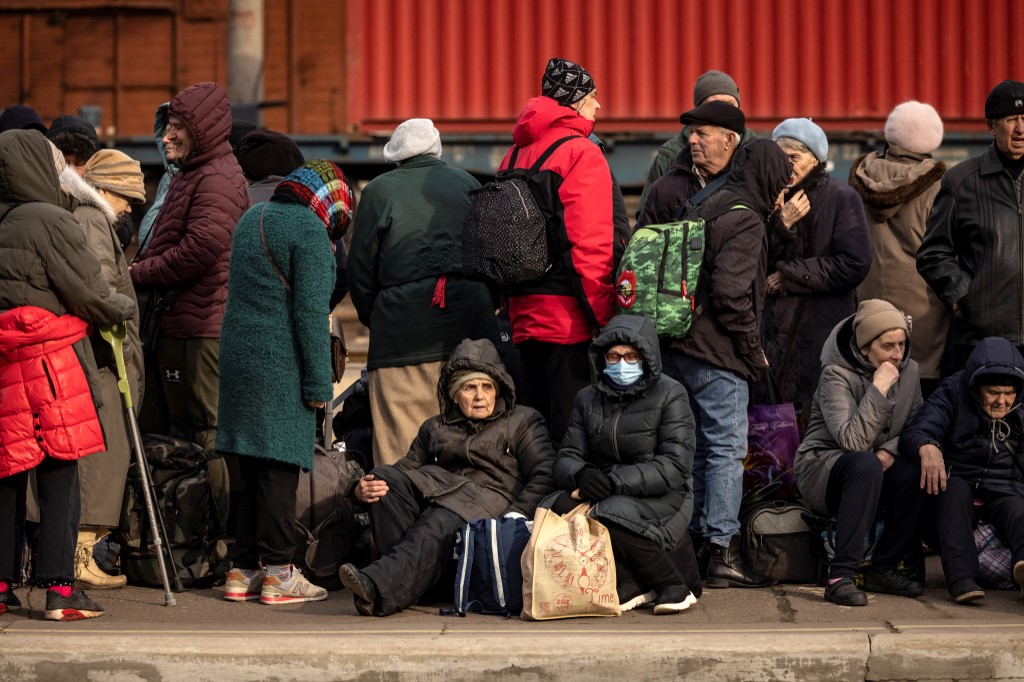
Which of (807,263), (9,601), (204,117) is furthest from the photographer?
(807,263)

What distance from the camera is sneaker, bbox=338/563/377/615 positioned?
5.91m

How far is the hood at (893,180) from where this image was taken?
24.8ft

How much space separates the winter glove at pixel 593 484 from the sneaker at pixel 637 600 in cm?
42

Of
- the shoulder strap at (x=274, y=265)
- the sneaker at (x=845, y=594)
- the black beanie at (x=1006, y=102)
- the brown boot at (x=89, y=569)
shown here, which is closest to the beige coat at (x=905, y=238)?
the black beanie at (x=1006, y=102)

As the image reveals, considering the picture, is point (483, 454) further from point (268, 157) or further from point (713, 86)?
point (713, 86)

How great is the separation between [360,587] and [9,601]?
1452mm

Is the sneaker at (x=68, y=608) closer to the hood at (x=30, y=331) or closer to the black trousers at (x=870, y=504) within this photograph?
the hood at (x=30, y=331)

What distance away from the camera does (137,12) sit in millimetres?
20406

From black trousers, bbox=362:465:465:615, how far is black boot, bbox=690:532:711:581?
3.41ft

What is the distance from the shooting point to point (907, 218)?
764 cm

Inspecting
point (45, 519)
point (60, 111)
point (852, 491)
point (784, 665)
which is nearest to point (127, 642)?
point (45, 519)

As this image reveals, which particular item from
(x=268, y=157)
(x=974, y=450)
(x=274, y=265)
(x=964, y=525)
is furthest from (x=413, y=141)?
(x=964, y=525)

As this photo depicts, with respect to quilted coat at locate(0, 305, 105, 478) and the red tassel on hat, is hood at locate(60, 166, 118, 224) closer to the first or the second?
quilted coat at locate(0, 305, 105, 478)

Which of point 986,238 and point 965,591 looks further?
point 986,238
